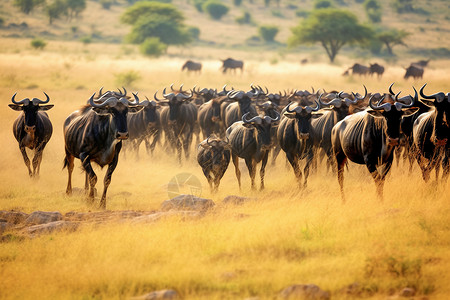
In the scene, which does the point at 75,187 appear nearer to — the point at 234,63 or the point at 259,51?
the point at 234,63

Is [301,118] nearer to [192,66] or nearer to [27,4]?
[192,66]

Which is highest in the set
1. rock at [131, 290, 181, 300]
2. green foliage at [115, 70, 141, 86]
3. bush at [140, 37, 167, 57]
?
bush at [140, 37, 167, 57]

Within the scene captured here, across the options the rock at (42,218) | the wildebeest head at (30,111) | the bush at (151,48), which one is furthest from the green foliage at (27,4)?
the rock at (42,218)

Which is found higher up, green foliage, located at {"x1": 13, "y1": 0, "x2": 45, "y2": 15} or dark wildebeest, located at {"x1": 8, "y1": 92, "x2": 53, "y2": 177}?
green foliage, located at {"x1": 13, "y1": 0, "x2": 45, "y2": 15}

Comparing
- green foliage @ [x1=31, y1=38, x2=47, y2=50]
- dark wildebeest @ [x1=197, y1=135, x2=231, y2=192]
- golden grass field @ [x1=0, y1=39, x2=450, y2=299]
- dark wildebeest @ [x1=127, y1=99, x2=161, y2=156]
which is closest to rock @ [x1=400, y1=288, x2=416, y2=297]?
golden grass field @ [x1=0, y1=39, x2=450, y2=299]

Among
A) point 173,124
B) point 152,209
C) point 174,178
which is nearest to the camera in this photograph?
point 152,209

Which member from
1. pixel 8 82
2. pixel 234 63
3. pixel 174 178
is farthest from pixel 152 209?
pixel 234 63

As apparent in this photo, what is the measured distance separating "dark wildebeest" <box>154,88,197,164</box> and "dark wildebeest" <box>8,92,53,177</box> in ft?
14.0

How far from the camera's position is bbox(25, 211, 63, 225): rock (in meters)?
10.0

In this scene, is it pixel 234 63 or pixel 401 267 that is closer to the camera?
pixel 401 267

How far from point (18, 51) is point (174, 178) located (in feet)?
127

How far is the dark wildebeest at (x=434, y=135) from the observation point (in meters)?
10.9

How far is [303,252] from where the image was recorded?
26.4 ft

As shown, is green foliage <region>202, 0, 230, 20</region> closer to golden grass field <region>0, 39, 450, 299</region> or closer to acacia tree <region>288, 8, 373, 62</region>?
acacia tree <region>288, 8, 373, 62</region>
